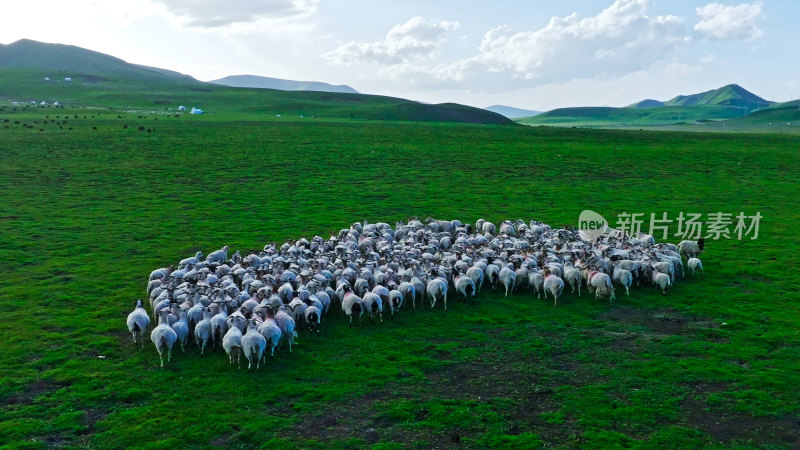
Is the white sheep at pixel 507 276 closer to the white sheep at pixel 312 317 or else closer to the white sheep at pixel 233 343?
the white sheep at pixel 312 317

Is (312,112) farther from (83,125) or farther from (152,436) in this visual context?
(152,436)

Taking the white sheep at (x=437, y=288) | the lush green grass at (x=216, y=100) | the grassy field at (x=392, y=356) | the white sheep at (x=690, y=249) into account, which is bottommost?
the grassy field at (x=392, y=356)

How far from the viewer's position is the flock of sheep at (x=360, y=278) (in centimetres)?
1650

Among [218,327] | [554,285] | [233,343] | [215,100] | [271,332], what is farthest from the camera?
[215,100]

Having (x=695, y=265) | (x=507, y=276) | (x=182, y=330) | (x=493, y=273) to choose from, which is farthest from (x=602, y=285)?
(x=182, y=330)

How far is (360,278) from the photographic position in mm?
20469

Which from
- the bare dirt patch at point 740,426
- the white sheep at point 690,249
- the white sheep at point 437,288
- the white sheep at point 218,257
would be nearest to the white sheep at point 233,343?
the white sheep at point 437,288

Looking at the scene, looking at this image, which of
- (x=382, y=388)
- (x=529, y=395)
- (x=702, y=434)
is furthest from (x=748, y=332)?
(x=382, y=388)

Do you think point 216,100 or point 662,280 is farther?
point 216,100

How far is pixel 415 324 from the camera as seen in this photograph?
1902cm

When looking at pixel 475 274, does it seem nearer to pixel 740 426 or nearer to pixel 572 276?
pixel 572 276

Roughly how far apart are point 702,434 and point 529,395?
11.8ft

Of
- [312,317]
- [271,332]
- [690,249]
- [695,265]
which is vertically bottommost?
[312,317]

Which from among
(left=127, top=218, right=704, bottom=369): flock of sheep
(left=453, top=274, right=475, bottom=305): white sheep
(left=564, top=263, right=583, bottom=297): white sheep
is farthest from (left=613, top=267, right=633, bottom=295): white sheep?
(left=453, top=274, right=475, bottom=305): white sheep
